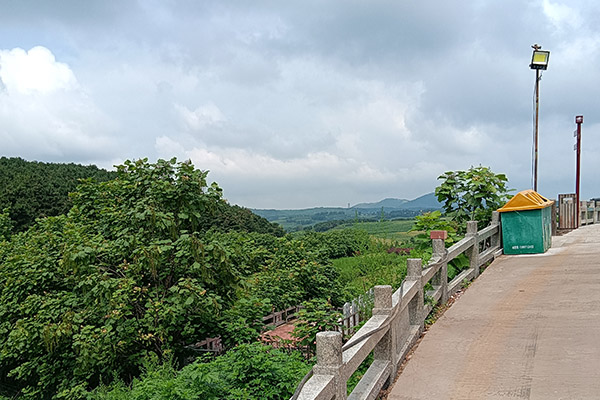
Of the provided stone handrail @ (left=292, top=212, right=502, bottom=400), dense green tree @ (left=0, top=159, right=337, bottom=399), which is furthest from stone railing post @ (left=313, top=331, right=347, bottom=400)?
dense green tree @ (left=0, top=159, right=337, bottom=399)

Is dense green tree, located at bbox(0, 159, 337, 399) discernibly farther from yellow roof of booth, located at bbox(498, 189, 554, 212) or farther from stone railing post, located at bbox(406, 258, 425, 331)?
yellow roof of booth, located at bbox(498, 189, 554, 212)

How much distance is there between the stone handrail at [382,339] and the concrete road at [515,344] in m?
0.22

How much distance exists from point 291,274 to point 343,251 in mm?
30804

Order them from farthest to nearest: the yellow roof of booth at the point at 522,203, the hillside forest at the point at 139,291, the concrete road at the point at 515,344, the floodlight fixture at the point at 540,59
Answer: the floodlight fixture at the point at 540,59 < the yellow roof of booth at the point at 522,203 < the hillside forest at the point at 139,291 < the concrete road at the point at 515,344

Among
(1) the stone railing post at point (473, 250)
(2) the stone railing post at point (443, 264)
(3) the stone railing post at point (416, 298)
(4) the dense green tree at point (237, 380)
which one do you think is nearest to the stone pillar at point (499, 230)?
(1) the stone railing post at point (473, 250)

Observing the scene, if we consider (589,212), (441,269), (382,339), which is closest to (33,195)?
(589,212)

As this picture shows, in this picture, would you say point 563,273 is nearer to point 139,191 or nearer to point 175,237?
point 175,237

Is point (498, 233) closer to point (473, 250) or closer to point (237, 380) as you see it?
point (473, 250)

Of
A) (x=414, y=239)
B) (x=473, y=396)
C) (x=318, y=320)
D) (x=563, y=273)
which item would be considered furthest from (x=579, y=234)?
(x=473, y=396)

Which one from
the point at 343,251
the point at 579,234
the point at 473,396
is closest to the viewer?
the point at 473,396

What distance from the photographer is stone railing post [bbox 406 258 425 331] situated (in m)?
6.19

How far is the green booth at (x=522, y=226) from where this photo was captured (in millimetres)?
10945

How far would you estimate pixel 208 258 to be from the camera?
7.92 metres

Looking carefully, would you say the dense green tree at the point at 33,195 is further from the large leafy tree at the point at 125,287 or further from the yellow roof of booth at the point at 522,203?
the yellow roof of booth at the point at 522,203
